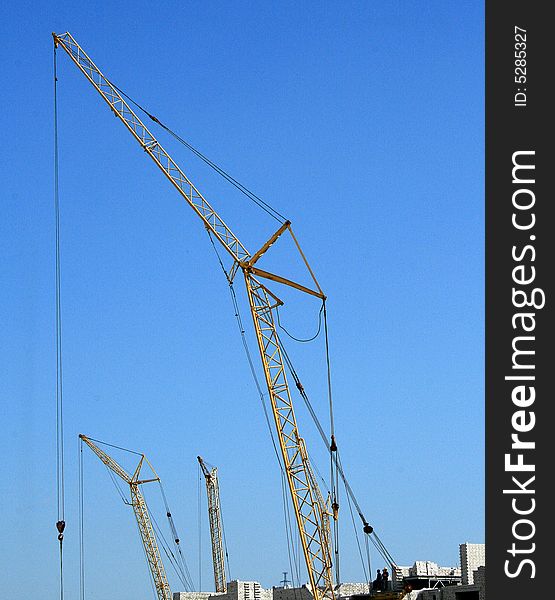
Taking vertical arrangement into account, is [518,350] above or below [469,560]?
above

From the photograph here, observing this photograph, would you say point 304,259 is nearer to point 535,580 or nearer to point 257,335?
point 257,335

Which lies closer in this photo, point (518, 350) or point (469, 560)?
point (518, 350)

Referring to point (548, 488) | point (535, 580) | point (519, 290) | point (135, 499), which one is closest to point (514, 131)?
point (519, 290)

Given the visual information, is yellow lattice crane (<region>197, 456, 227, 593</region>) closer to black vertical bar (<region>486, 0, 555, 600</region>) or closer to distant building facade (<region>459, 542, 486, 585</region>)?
distant building facade (<region>459, 542, 486, 585</region>)

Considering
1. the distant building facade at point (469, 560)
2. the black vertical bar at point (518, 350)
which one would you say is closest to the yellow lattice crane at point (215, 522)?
the distant building facade at point (469, 560)

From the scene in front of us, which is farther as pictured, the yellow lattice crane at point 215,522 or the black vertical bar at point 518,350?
the yellow lattice crane at point 215,522

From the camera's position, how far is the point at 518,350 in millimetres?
25922

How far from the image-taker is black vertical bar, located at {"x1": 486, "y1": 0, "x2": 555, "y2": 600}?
2564 cm

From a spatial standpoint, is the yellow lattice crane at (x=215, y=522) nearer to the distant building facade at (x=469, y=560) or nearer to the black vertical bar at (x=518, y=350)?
the distant building facade at (x=469, y=560)

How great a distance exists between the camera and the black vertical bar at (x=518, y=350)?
2564cm

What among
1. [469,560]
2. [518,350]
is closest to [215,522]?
[469,560]

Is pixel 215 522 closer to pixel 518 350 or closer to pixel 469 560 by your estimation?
pixel 469 560

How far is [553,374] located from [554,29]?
29.8 ft

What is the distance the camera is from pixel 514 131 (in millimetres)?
27203
